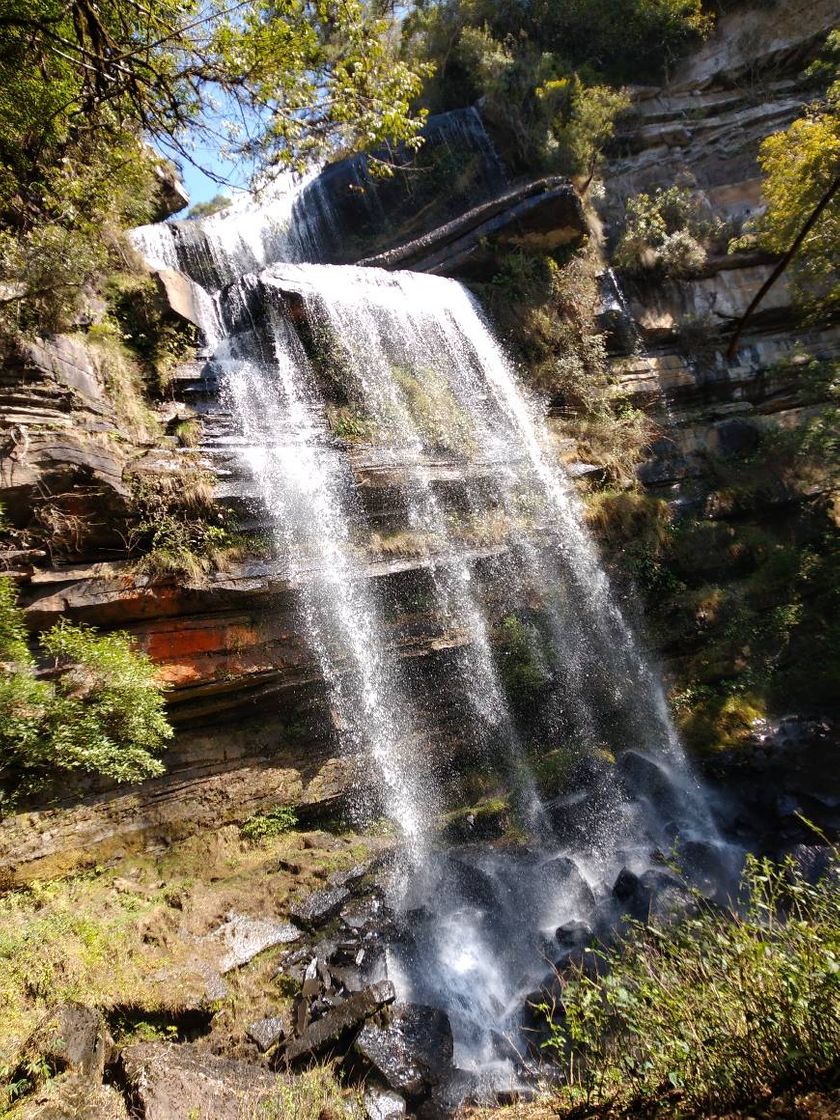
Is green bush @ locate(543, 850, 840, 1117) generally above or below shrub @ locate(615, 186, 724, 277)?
below

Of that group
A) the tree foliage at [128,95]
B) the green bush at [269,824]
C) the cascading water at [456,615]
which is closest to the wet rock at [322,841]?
the green bush at [269,824]

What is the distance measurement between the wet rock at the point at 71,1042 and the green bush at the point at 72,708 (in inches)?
107

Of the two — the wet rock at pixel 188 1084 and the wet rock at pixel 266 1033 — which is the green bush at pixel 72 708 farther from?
the wet rock at pixel 188 1084

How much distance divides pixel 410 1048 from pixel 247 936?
7.24ft

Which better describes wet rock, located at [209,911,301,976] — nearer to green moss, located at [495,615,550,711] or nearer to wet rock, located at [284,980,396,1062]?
wet rock, located at [284,980,396,1062]

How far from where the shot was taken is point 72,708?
635 cm

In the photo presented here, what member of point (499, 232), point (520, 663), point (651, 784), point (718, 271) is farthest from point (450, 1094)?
point (718, 271)

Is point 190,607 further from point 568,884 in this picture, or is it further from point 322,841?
point 568,884

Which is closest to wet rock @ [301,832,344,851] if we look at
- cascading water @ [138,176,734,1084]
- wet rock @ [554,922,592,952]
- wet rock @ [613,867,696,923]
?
cascading water @ [138,176,734,1084]

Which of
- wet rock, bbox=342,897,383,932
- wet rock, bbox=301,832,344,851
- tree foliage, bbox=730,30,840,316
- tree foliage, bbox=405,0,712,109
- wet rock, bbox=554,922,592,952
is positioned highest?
tree foliage, bbox=405,0,712,109

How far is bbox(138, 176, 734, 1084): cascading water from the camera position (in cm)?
666

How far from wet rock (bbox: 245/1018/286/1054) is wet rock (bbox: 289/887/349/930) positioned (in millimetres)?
1294

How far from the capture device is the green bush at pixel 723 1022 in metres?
2.32

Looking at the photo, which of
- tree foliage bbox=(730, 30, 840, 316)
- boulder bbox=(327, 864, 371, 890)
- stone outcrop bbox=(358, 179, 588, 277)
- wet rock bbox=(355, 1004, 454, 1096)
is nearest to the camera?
wet rock bbox=(355, 1004, 454, 1096)
